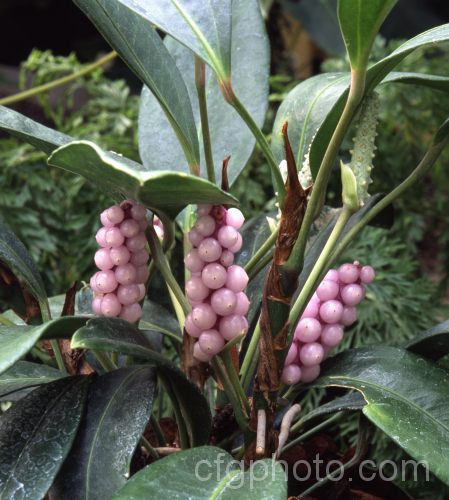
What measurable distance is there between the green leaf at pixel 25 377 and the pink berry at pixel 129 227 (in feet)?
0.45

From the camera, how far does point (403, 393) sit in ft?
1.54

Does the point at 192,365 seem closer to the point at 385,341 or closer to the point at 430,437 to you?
the point at 430,437

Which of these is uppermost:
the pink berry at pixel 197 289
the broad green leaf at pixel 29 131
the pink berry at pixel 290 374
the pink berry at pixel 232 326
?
the broad green leaf at pixel 29 131

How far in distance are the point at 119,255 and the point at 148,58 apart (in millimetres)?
136

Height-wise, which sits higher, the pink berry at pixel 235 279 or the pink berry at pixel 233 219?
the pink berry at pixel 233 219

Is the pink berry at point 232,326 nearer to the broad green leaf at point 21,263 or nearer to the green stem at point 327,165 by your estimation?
the green stem at point 327,165

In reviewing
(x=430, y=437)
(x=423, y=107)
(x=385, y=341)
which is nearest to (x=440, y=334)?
(x=430, y=437)

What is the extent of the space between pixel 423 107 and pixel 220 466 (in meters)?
0.78

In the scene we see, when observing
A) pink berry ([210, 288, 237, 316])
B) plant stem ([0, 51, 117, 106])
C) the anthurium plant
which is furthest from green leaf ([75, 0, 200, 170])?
plant stem ([0, 51, 117, 106])

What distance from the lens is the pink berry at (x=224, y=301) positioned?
1.50ft

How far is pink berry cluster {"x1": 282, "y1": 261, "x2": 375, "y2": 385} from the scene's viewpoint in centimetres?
53

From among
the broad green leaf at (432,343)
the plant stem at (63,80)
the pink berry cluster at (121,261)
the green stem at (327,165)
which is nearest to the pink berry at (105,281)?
the pink berry cluster at (121,261)

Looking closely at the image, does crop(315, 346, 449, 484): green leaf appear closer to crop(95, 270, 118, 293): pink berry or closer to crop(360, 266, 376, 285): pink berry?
crop(360, 266, 376, 285): pink berry

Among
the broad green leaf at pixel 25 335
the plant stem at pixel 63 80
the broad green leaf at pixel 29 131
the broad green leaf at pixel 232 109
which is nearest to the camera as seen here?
the broad green leaf at pixel 25 335
